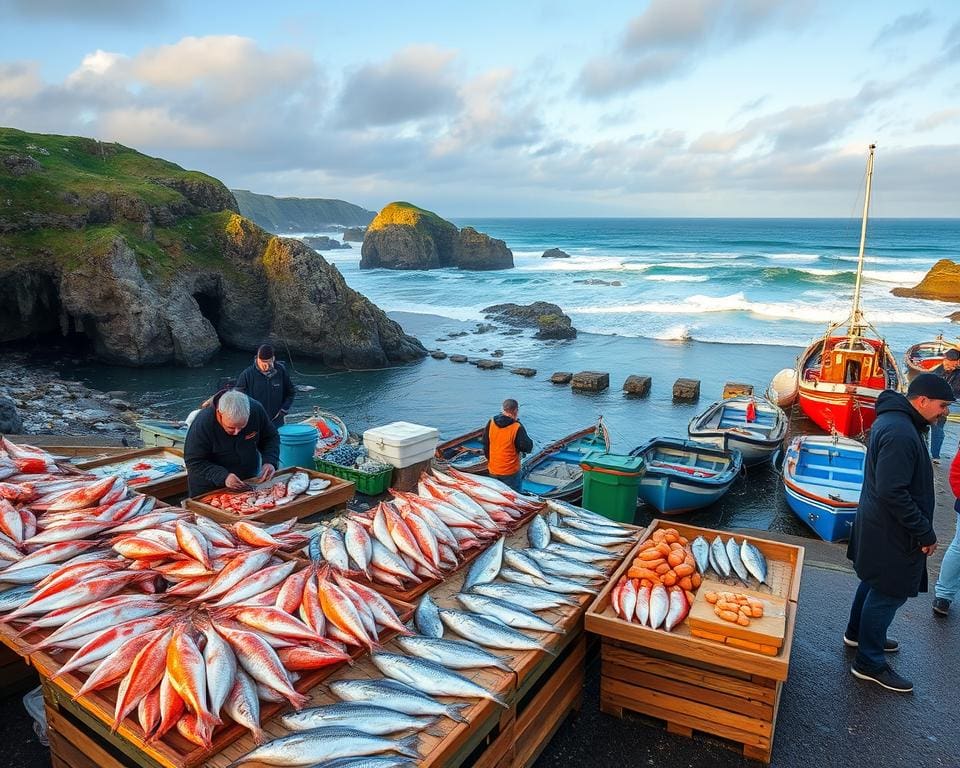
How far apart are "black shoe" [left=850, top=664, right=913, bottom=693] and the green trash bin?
12.3 ft

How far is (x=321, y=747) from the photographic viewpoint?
296cm

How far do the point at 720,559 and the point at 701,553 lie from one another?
0.51 feet

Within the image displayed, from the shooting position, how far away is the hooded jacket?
15.8ft

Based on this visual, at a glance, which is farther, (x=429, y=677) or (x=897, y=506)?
(x=897, y=506)

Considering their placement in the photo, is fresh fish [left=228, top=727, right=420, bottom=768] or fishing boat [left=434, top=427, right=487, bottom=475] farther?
fishing boat [left=434, top=427, right=487, bottom=475]

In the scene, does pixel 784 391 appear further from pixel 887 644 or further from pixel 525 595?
pixel 525 595

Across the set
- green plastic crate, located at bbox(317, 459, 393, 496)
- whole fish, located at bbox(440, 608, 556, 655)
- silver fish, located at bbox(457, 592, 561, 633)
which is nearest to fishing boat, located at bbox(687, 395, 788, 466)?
green plastic crate, located at bbox(317, 459, 393, 496)

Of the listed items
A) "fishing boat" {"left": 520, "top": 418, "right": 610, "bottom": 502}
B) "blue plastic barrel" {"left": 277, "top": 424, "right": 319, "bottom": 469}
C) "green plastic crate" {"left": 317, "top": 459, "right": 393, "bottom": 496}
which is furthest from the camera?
"fishing boat" {"left": 520, "top": 418, "right": 610, "bottom": 502}

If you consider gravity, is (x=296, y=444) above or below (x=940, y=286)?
below

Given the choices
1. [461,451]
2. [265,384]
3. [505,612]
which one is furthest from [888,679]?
[461,451]

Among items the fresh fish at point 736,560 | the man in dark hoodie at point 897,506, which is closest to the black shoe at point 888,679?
the man in dark hoodie at point 897,506

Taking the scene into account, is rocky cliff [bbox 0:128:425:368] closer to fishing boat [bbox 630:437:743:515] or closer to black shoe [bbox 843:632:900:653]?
fishing boat [bbox 630:437:743:515]

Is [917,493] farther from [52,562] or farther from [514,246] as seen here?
[514,246]

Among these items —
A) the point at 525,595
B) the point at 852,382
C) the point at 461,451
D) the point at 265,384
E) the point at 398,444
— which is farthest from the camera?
the point at 852,382
